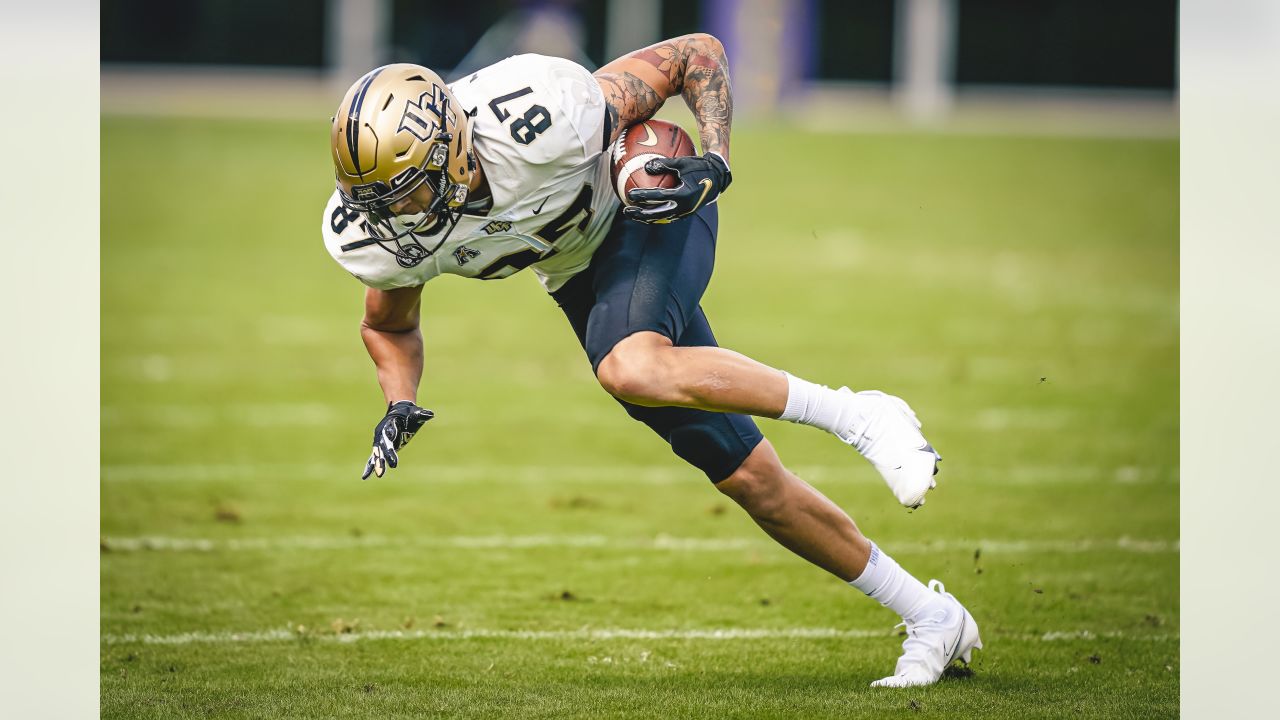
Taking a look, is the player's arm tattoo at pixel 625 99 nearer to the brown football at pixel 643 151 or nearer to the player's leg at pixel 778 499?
the brown football at pixel 643 151

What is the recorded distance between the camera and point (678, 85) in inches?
146

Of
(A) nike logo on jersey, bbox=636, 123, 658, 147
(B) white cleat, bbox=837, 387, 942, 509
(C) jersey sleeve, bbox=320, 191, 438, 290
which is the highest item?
(A) nike logo on jersey, bbox=636, 123, 658, 147

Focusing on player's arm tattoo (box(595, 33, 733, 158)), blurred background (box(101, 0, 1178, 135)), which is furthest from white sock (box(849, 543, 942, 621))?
blurred background (box(101, 0, 1178, 135))

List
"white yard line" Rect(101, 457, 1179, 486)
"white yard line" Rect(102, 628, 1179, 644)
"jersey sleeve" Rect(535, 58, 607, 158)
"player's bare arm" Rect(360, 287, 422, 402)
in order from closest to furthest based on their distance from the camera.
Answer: "jersey sleeve" Rect(535, 58, 607, 158) → "player's bare arm" Rect(360, 287, 422, 402) → "white yard line" Rect(102, 628, 1179, 644) → "white yard line" Rect(101, 457, 1179, 486)

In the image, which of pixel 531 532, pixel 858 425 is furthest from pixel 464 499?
pixel 858 425

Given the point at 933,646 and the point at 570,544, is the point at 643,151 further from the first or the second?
the point at 570,544

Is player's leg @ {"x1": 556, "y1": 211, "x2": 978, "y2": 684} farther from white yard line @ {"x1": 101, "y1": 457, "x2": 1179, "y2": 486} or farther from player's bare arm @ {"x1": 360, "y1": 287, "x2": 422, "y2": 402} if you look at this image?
white yard line @ {"x1": 101, "y1": 457, "x2": 1179, "y2": 486}

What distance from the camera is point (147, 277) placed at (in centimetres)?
1136

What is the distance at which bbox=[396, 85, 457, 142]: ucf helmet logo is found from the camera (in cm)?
319

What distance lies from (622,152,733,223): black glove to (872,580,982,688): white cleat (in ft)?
3.91

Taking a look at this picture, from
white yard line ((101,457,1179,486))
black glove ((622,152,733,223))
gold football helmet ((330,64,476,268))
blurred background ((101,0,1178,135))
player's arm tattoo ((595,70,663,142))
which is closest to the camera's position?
gold football helmet ((330,64,476,268))

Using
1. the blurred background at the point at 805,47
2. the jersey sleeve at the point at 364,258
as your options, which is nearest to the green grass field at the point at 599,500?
the jersey sleeve at the point at 364,258

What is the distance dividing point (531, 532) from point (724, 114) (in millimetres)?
2218

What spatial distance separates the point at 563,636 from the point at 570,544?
109 centimetres
